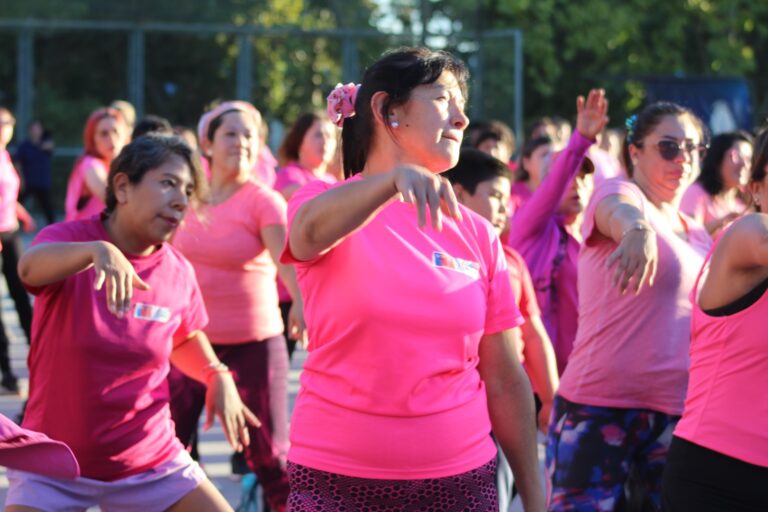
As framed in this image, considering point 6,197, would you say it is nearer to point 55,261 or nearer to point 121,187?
point 121,187

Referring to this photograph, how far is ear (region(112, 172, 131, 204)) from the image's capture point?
15.0 ft

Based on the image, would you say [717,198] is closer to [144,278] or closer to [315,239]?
[144,278]

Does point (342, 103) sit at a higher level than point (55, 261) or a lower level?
higher

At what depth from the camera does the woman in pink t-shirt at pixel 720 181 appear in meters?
8.07

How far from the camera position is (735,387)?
3.88 meters

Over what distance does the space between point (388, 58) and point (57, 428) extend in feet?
5.46

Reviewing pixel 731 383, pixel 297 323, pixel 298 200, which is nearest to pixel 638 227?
pixel 731 383

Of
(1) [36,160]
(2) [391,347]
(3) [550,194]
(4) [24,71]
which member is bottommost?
(1) [36,160]

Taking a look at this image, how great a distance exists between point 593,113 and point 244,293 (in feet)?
6.36

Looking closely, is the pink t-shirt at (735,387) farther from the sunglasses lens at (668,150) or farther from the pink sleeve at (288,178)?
the pink sleeve at (288,178)

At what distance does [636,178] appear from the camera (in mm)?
5207

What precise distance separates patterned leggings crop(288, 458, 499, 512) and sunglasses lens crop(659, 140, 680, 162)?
210 cm

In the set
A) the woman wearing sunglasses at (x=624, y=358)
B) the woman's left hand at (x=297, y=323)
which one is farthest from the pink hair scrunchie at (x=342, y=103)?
the woman's left hand at (x=297, y=323)

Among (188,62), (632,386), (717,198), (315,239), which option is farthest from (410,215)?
(188,62)
